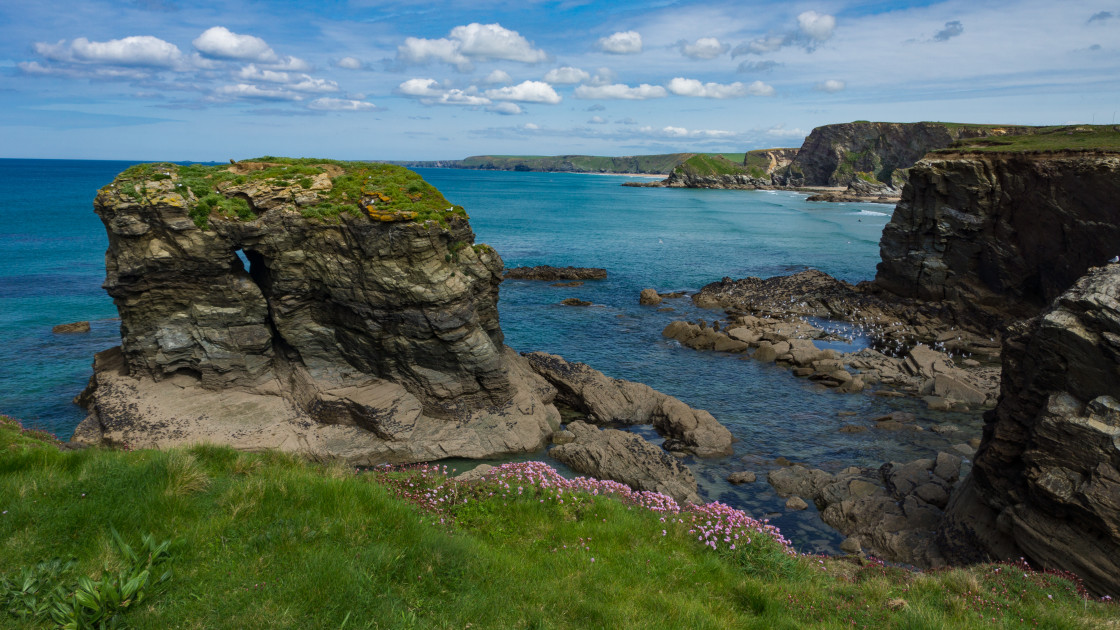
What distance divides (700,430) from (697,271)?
46.0 m

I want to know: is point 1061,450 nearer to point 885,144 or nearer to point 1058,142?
point 1058,142

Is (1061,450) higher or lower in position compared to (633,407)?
higher

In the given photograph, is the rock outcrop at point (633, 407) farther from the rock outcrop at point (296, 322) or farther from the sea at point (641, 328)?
the rock outcrop at point (296, 322)

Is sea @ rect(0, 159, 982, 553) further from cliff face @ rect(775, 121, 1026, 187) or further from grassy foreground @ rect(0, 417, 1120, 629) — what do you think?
cliff face @ rect(775, 121, 1026, 187)

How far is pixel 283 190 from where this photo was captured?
23.8m

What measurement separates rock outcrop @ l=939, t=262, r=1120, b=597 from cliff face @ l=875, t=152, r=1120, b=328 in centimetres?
2949

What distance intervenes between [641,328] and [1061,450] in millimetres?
31075

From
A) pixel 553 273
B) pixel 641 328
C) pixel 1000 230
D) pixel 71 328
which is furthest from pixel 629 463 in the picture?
pixel 553 273

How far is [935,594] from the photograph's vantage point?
11141 millimetres

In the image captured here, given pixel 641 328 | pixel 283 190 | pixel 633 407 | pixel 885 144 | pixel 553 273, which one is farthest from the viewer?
pixel 885 144

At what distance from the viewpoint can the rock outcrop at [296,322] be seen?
22.6 m

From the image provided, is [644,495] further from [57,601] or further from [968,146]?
[968,146]

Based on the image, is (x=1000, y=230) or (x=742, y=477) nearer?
(x=742, y=477)

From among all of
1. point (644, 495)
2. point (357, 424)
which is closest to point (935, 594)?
point (644, 495)
